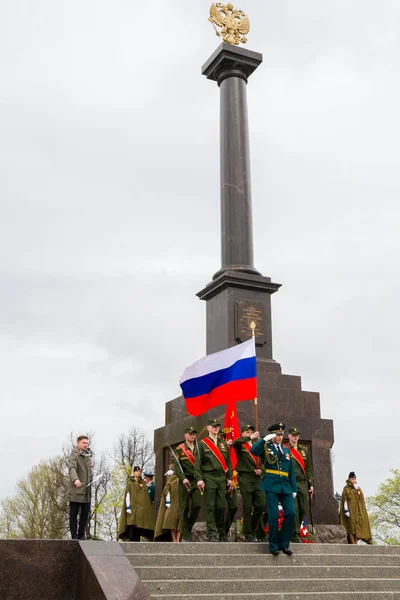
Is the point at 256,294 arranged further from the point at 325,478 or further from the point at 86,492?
the point at 86,492

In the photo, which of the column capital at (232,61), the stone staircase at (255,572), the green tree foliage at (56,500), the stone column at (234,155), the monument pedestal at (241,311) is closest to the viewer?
the stone staircase at (255,572)

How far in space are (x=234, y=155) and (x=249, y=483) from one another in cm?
942

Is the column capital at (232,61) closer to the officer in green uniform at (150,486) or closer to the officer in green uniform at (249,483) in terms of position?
the officer in green uniform at (150,486)

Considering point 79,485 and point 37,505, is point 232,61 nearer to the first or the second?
point 79,485

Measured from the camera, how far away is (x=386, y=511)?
40844 millimetres

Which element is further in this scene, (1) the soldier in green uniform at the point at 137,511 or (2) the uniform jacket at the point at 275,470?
(1) the soldier in green uniform at the point at 137,511

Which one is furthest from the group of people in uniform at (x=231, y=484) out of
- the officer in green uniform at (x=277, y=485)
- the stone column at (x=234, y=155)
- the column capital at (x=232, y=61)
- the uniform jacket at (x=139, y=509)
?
the column capital at (x=232, y=61)

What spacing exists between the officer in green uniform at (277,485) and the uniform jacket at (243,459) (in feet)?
3.50

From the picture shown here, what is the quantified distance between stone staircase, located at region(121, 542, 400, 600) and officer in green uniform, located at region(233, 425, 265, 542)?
45.1 inches

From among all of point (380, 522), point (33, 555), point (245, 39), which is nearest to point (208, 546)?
point (33, 555)

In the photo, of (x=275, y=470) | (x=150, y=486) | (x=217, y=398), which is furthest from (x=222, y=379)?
(x=150, y=486)

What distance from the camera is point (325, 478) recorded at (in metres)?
15.2

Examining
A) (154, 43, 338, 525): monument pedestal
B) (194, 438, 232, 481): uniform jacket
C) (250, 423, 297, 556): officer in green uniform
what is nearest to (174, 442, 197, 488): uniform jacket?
(194, 438, 232, 481): uniform jacket

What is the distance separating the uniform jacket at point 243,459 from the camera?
1162cm
